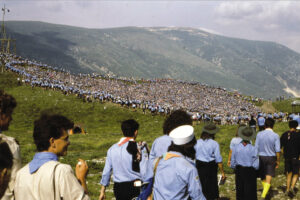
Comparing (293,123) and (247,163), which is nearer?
(247,163)

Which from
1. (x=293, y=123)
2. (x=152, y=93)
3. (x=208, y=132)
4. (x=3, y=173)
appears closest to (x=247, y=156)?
(x=208, y=132)

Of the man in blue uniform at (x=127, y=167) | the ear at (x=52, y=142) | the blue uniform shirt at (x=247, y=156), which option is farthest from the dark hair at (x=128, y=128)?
the blue uniform shirt at (x=247, y=156)

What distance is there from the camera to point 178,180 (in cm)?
452

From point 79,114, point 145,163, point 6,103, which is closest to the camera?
point 6,103

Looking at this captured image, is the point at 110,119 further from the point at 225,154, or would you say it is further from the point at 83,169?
the point at 83,169

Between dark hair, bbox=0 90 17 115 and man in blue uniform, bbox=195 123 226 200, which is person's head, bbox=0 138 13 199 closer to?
dark hair, bbox=0 90 17 115

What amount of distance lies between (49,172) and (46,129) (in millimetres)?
638

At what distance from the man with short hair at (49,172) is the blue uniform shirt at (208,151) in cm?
621

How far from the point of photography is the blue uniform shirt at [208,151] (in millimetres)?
9320

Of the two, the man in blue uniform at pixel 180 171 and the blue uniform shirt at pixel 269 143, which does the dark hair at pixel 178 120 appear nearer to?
the man in blue uniform at pixel 180 171

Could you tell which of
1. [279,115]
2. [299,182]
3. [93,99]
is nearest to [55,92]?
Answer: [93,99]

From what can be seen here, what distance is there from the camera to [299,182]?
13.8 meters

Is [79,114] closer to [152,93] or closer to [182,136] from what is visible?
[152,93]

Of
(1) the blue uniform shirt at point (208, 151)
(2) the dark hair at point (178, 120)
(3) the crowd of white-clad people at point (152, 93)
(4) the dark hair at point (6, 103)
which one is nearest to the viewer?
(4) the dark hair at point (6, 103)
